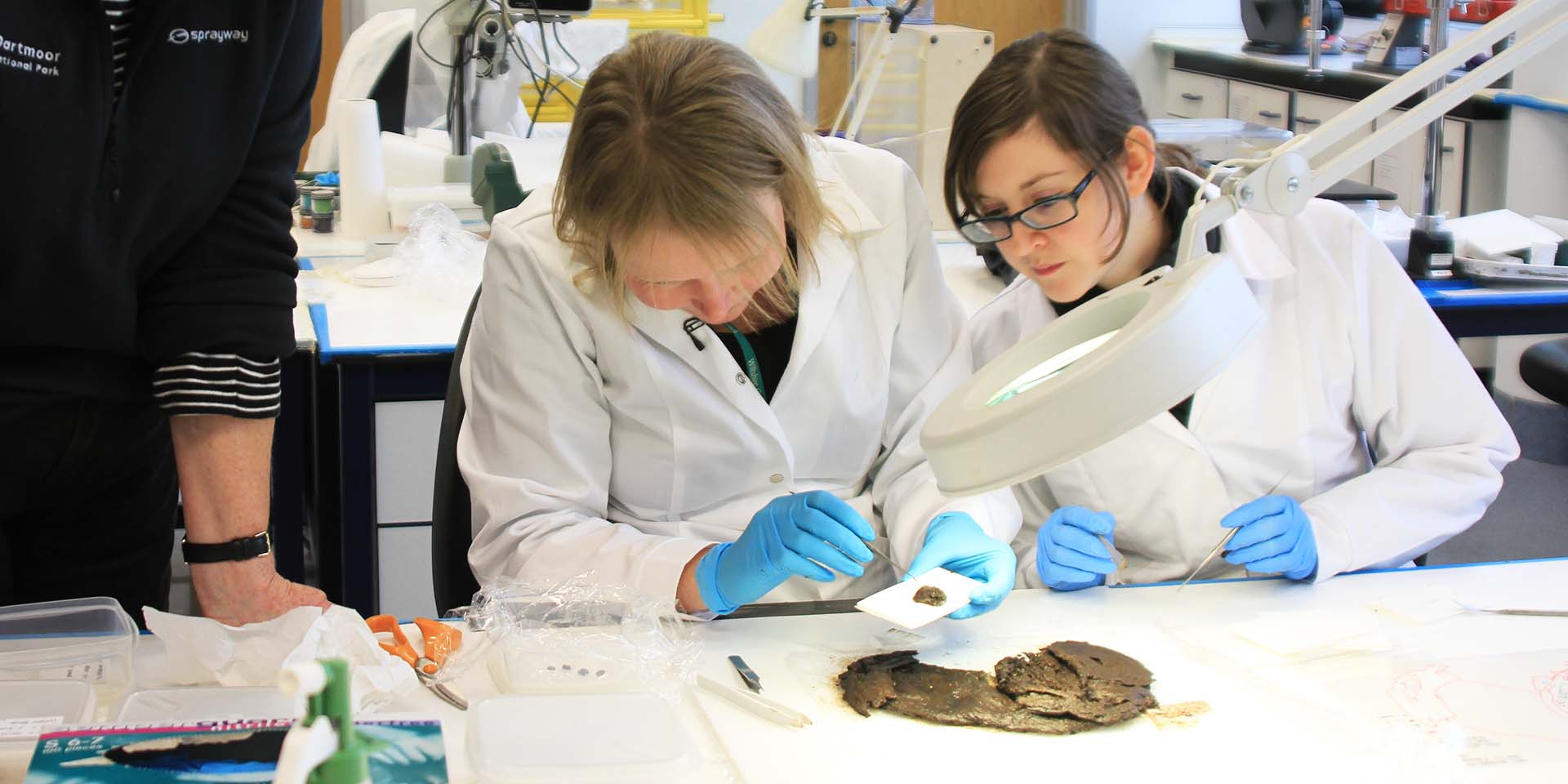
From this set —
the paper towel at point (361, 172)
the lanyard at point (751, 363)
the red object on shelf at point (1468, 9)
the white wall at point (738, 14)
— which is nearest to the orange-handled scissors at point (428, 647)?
the lanyard at point (751, 363)

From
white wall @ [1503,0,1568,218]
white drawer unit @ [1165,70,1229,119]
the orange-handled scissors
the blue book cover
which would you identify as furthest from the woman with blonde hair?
white drawer unit @ [1165,70,1229,119]

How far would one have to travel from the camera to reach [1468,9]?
15.7 ft

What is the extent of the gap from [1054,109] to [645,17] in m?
4.07

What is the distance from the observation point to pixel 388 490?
7.04 ft

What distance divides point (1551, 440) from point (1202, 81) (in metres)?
2.31

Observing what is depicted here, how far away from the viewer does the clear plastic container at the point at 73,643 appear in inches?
44.9

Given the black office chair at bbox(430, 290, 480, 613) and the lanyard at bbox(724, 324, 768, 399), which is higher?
the lanyard at bbox(724, 324, 768, 399)

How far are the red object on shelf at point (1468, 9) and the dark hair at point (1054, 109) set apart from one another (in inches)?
133

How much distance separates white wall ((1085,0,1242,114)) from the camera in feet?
19.9

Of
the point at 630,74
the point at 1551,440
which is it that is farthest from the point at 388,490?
the point at 1551,440

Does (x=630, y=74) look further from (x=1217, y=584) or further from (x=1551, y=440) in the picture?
(x=1551, y=440)

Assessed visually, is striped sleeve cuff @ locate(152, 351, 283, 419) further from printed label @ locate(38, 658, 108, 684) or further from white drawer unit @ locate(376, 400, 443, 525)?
white drawer unit @ locate(376, 400, 443, 525)

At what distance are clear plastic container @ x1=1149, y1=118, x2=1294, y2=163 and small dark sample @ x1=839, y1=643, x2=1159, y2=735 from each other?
165cm

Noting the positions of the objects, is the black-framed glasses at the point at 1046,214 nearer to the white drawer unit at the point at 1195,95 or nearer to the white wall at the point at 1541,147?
the white wall at the point at 1541,147
